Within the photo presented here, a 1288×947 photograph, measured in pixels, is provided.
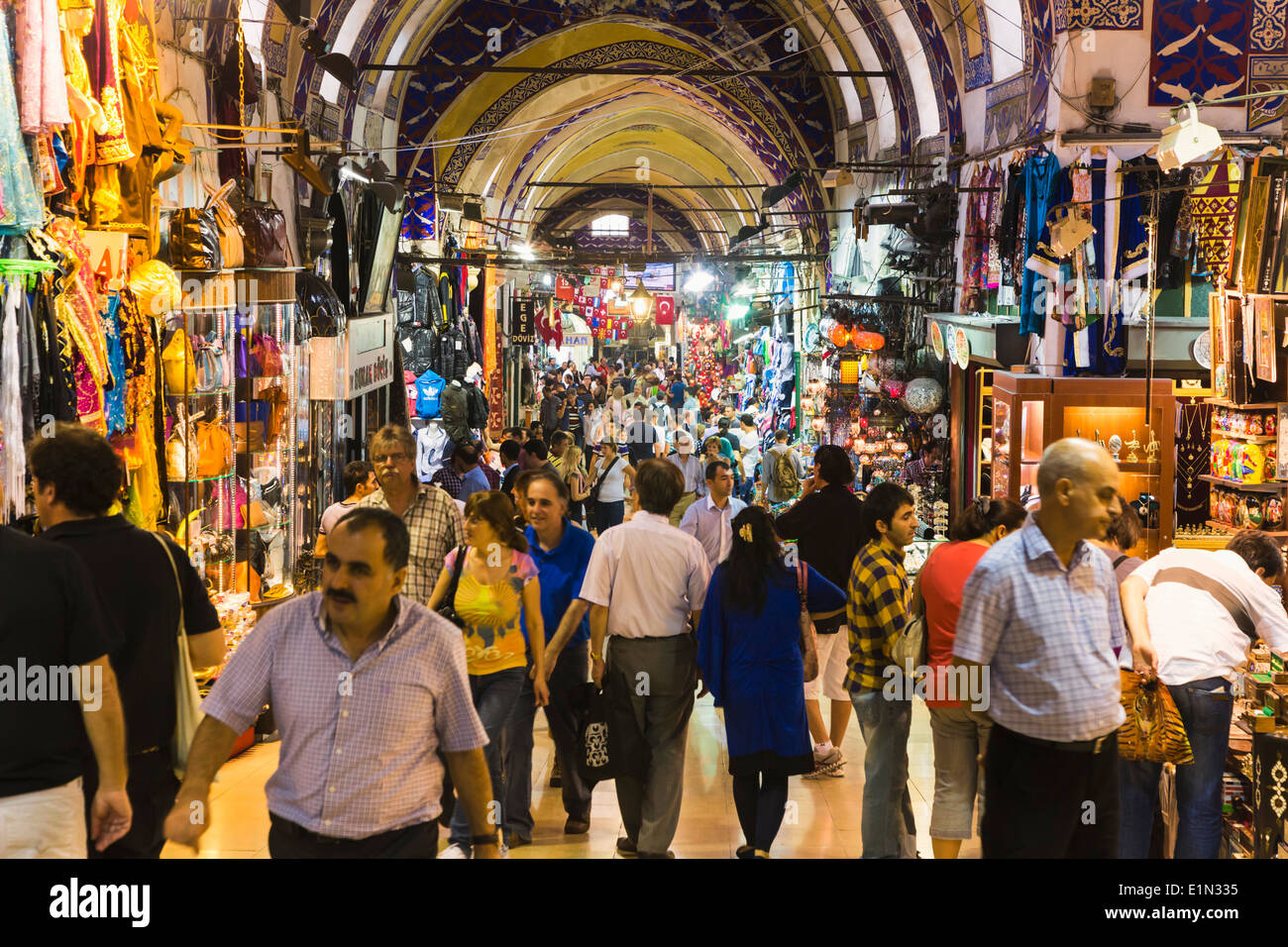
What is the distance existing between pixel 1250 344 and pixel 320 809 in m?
6.69

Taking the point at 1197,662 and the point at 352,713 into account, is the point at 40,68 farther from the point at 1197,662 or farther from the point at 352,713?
the point at 1197,662

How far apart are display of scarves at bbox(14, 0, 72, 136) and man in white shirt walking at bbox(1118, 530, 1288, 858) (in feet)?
13.9

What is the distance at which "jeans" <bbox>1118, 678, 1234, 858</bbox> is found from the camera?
427 cm

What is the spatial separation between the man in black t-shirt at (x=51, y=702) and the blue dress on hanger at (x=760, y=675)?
216cm

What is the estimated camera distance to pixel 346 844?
2.73m

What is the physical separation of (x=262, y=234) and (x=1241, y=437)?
644cm

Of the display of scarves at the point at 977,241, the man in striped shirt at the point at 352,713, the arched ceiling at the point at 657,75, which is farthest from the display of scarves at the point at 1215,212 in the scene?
the man in striped shirt at the point at 352,713

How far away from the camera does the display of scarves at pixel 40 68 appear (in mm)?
4797

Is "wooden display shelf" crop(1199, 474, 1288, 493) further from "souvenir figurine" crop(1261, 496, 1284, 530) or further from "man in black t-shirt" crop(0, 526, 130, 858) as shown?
"man in black t-shirt" crop(0, 526, 130, 858)

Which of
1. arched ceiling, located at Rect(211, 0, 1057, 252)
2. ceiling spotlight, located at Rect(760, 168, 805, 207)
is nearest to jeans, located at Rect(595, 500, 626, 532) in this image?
arched ceiling, located at Rect(211, 0, 1057, 252)

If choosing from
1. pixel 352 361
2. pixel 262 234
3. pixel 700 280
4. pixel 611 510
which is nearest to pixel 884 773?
pixel 262 234

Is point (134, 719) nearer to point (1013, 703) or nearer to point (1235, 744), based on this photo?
point (1013, 703)

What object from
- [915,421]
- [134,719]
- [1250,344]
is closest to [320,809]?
[134,719]

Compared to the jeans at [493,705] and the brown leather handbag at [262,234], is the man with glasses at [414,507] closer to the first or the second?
the jeans at [493,705]
